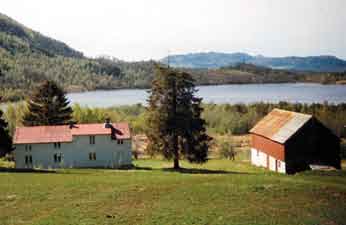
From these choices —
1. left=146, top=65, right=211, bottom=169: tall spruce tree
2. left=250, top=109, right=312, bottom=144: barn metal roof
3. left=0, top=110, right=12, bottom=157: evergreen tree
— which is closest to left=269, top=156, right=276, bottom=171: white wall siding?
left=250, top=109, right=312, bottom=144: barn metal roof

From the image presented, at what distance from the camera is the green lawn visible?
62.3 ft

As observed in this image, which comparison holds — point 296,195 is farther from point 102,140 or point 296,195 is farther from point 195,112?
point 102,140

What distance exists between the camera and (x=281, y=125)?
55281 mm

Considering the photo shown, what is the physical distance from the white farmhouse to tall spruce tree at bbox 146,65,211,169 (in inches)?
347

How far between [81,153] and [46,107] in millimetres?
13497

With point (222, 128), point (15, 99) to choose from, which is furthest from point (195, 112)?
point (15, 99)

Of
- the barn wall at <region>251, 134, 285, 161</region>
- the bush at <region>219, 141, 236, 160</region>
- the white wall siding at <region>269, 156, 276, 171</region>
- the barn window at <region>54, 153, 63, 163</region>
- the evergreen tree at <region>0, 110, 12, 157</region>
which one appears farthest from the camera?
the bush at <region>219, 141, 236, 160</region>

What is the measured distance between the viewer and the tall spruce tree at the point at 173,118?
170 ft

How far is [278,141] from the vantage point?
52.1m

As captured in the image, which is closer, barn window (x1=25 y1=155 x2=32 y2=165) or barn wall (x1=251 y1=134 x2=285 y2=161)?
barn wall (x1=251 y1=134 x2=285 y2=161)

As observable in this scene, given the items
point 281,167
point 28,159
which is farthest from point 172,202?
point 28,159

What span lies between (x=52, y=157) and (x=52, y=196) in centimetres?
3459

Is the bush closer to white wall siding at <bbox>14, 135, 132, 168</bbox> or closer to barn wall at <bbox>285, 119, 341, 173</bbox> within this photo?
white wall siding at <bbox>14, 135, 132, 168</bbox>

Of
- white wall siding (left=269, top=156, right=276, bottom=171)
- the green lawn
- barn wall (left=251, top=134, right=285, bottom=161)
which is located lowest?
white wall siding (left=269, top=156, right=276, bottom=171)
